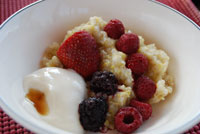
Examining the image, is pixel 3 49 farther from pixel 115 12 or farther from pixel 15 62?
pixel 115 12

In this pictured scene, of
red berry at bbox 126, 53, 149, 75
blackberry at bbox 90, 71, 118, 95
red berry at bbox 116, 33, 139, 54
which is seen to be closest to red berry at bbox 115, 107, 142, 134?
blackberry at bbox 90, 71, 118, 95

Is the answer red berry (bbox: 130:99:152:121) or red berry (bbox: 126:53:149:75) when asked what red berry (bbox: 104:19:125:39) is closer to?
red berry (bbox: 126:53:149:75)

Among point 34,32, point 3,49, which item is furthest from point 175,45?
point 3,49

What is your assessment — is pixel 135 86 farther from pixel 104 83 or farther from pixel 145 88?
pixel 104 83

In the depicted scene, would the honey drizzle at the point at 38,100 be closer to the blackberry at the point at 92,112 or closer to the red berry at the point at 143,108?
the blackberry at the point at 92,112

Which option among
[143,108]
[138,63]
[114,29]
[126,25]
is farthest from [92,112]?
[126,25]

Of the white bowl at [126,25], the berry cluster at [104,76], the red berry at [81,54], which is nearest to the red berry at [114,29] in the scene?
the berry cluster at [104,76]
